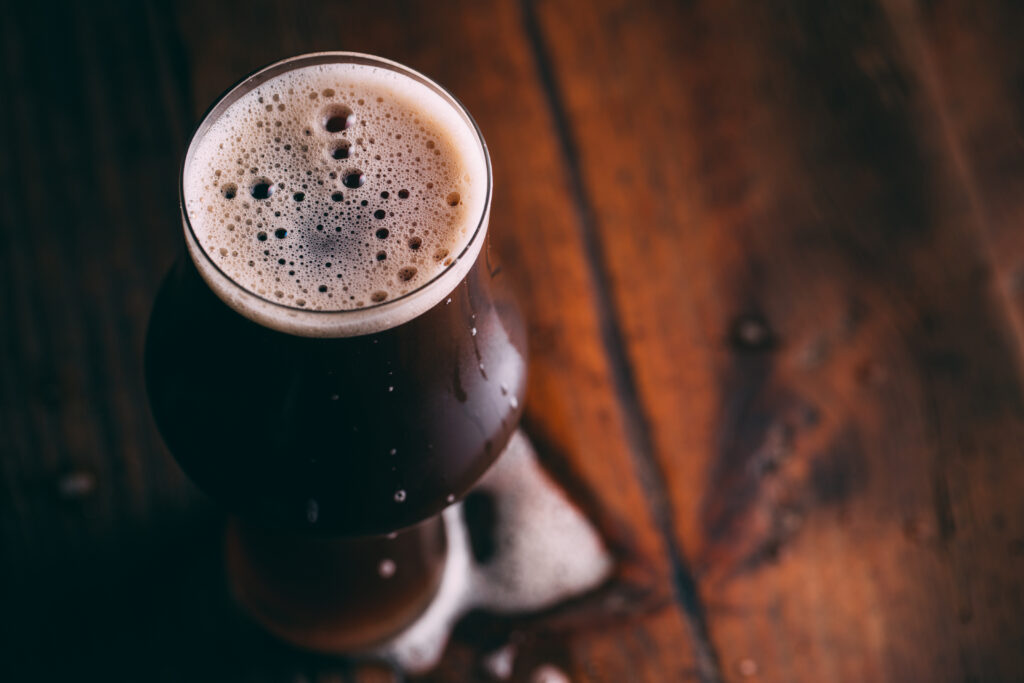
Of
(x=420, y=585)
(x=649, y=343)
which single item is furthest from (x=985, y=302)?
(x=420, y=585)

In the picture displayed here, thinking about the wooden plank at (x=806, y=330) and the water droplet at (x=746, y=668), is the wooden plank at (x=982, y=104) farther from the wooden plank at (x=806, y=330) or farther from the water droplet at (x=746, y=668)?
the water droplet at (x=746, y=668)

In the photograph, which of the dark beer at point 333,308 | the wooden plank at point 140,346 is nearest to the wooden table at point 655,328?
the wooden plank at point 140,346

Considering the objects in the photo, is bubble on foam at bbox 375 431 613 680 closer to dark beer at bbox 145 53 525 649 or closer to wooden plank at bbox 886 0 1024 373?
dark beer at bbox 145 53 525 649

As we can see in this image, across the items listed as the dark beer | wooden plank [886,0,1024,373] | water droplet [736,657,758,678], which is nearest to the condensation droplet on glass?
the dark beer

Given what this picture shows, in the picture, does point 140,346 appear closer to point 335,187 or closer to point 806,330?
point 335,187

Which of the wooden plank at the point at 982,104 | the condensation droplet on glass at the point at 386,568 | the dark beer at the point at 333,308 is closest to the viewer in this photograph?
the dark beer at the point at 333,308

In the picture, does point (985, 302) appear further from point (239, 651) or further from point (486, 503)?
point (239, 651)
